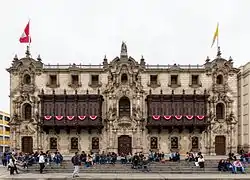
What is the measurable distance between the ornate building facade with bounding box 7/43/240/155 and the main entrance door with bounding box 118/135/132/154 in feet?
0.45

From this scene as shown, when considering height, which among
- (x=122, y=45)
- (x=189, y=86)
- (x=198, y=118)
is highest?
(x=122, y=45)

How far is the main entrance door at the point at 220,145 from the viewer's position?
6075 cm

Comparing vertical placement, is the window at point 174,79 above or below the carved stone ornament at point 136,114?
above

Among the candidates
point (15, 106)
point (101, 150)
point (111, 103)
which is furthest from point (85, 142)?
point (15, 106)

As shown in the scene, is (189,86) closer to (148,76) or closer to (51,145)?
(148,76)

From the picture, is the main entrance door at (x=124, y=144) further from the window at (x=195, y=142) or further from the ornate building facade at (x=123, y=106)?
the window at (x=195, y=142)

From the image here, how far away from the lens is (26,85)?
199 ft

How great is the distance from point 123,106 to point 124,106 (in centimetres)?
14

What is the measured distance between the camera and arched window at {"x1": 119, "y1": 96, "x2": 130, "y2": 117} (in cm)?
6075

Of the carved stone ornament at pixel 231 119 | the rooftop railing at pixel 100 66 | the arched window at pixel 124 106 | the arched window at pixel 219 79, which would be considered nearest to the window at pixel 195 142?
the carved stone ornament at pixel 231 119

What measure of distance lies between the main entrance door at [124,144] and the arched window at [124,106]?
314 cm

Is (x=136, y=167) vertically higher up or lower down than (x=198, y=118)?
lower down

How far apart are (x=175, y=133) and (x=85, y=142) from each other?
1239cm

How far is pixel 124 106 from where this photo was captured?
Result: 61031 mm
